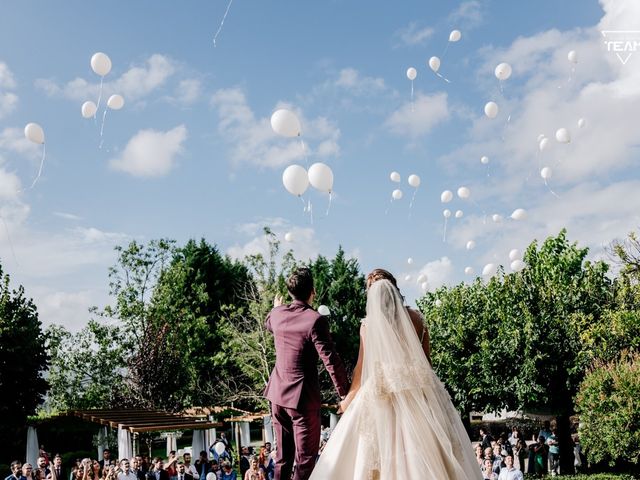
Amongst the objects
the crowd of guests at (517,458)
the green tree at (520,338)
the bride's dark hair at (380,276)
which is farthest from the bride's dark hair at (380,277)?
the green tree at (520,338)

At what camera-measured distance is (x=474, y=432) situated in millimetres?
35625

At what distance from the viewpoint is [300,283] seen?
3928 millimetres

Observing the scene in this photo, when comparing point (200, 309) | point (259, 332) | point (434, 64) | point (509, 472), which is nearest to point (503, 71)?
point (434, 64)

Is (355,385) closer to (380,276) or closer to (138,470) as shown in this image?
(380,276)

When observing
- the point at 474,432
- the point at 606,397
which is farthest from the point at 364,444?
the point at 474,432

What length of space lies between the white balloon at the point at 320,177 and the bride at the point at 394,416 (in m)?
4.47

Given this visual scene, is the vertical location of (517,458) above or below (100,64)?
below

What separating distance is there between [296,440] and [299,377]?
14.9 inches

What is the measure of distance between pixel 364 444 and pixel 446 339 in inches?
879

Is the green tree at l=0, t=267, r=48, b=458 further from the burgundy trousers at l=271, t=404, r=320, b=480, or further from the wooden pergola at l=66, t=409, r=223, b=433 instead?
the burgundy trousers at l=271, t=404, r=320, b=480

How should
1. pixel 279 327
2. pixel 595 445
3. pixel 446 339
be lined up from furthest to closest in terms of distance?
pixel 446 339 < pixel 595 445 < pixel 279 327

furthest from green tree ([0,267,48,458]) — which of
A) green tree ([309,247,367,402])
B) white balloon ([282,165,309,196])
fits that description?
white balloon ([282,165,309,196])

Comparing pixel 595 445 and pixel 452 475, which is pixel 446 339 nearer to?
pixel 595 445

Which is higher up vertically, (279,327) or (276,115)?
(276,115)
